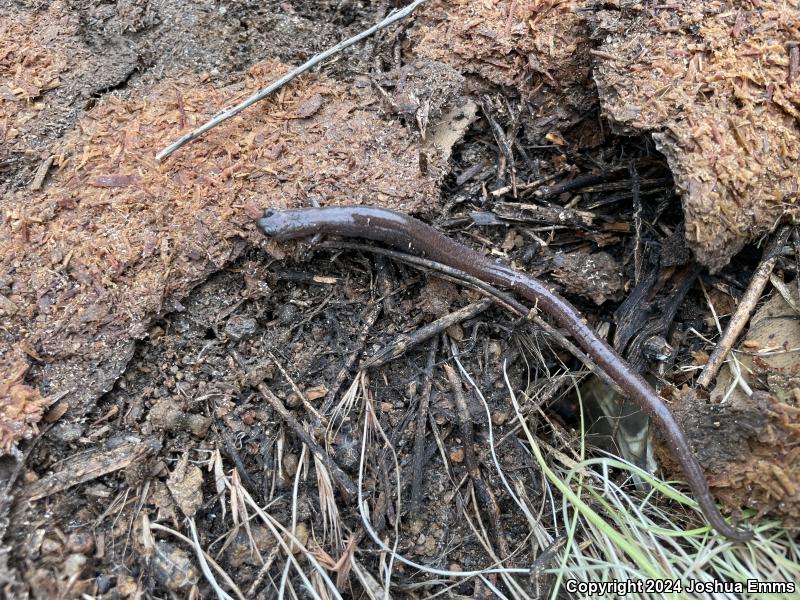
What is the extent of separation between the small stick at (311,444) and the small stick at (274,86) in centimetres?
179

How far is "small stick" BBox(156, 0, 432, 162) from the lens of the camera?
3672 mm

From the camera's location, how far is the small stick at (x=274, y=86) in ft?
12.0

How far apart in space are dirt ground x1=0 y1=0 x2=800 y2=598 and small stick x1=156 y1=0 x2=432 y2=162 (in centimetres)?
11

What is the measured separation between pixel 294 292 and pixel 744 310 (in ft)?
10.1

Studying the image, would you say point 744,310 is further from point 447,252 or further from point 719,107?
point 447,252

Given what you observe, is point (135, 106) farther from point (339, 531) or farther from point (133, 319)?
point (339, 531)

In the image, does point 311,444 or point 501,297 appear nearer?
point 311,444

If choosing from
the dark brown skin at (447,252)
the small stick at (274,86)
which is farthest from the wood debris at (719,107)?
the small stick at (274,86)

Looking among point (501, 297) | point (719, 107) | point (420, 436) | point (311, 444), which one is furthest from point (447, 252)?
point (719, 107)

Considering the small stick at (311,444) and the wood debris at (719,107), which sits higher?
the wood debris at (719,107)

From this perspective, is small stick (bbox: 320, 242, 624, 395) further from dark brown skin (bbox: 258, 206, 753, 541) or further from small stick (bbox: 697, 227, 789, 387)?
small stick (bbox: 697, 227, 789, 387)

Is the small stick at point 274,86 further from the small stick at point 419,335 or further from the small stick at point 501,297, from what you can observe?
the small stick at point 419,335

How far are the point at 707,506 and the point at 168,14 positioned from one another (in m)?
5.24

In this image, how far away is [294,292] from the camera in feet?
12.3
